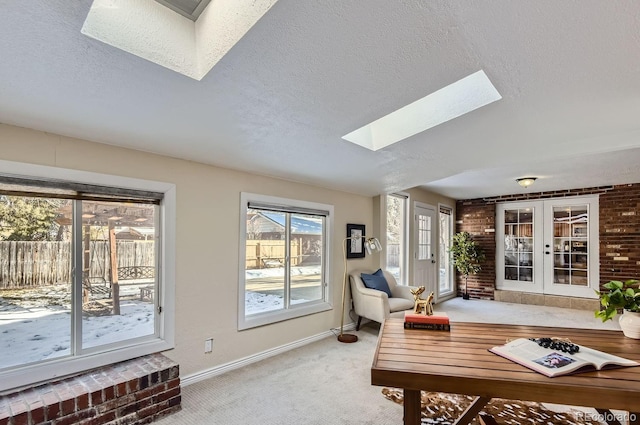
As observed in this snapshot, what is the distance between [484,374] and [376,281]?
116 inches

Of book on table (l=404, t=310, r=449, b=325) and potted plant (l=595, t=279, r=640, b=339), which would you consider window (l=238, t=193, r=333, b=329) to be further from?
potted plant (l=595, t=279, r=640, b=339)

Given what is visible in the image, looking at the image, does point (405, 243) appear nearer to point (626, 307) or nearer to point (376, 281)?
point (376, 281)

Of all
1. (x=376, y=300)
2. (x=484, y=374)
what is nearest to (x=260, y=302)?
(x=376, y=300)

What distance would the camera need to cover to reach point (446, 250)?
698cm

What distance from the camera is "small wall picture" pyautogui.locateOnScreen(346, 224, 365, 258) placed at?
4492mm

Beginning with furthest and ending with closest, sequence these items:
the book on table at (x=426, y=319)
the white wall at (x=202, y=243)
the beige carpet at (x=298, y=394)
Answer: the white wall at (x=202, y=243) → the beige carpet at (x=298, y=394) → the book on table at (x=426, y=319)

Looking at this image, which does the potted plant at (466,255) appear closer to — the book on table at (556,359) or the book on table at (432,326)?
the book on table at (432,326)

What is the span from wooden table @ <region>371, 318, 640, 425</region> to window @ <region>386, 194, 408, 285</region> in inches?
137

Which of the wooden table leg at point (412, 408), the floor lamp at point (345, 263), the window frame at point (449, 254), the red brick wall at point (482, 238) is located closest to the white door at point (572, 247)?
the red brick wall at point (482, 238)

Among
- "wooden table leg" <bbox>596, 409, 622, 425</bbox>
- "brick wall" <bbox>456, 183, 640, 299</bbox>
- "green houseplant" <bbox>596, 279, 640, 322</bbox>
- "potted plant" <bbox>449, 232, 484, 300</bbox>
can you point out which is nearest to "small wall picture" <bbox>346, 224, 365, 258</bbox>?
"green houseplant" <bbox>596, 279, 640, 322</bbox>

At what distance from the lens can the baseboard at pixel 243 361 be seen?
2.77 meters

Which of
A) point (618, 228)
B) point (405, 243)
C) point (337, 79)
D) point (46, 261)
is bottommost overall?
point (405, 243)

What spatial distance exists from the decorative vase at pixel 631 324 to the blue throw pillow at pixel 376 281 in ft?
8.55

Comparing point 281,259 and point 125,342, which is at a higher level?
point 281,259
